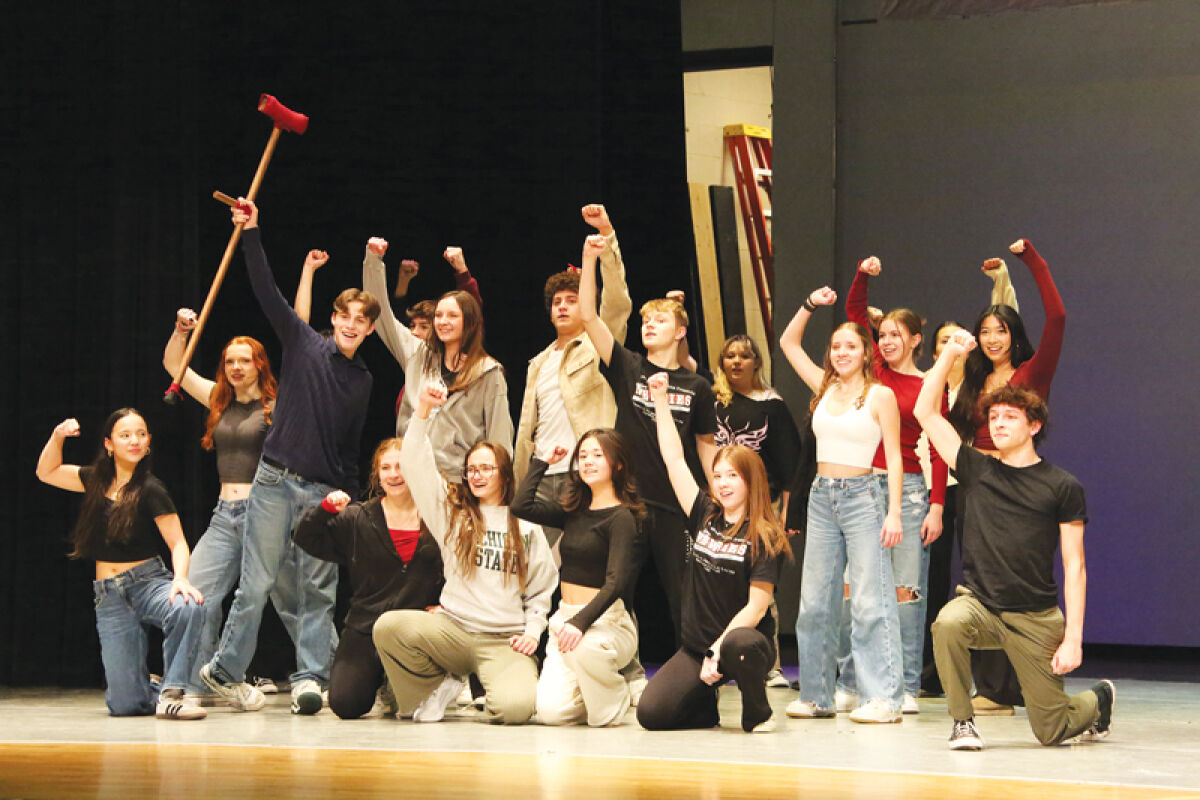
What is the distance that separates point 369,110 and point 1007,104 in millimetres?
2960

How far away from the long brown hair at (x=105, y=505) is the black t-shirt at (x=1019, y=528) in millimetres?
2783

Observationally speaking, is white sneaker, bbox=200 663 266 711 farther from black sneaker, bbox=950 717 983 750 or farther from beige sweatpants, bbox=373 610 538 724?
black sneaker, bbox=950 717 983 750

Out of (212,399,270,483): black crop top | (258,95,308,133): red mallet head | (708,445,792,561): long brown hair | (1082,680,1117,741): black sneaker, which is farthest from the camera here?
(258,95,308,133): red mallet head

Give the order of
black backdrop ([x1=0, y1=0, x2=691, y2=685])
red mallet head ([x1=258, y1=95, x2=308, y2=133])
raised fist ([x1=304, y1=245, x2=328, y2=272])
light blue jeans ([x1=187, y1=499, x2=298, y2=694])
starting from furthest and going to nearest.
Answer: black backdrop ([x1=0, y1=0, x2=691, y2=685]) → raised fist ([x1=304, y1=245, x2=328, y2=272]) → red mallet head ([x1=258, y1=95, x2=308, y2=133]) → light blue jeans ([x1=187, y1=499, x2=298, y2=694])

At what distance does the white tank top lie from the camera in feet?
15.4

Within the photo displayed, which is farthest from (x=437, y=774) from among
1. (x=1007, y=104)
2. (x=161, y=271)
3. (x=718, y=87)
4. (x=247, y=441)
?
(x=718, y=87)

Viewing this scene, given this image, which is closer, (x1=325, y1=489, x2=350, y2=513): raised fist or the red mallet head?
(x1=325, y1=489, x2=350, y2=513): raised fist

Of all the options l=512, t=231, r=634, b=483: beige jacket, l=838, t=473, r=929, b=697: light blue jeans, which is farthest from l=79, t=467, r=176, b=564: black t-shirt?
l=838, t=473, r=929, b=697: light blue jeans

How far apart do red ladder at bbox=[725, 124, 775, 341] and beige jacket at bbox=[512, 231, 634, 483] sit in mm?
2884

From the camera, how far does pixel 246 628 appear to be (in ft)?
16.3

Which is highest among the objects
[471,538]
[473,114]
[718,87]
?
[718,87]

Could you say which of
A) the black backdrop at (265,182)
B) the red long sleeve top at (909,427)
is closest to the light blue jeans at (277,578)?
the black backdrop at (265,182)

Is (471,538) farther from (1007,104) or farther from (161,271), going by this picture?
(1007,104)

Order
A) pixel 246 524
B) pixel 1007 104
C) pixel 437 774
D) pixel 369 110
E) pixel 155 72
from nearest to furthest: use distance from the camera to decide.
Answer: pixel 437 774 < pixel 246 524 < pixel 155 72 < pixel 369 110 < pixel 1007 104
